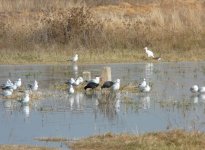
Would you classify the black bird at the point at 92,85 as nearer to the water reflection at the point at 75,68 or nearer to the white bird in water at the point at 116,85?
the white bird in water at the point at 116,85

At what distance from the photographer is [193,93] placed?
64.4ft

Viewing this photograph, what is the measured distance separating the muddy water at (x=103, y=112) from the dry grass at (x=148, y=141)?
2.05 ft

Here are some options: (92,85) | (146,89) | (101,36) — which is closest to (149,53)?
(101,36)

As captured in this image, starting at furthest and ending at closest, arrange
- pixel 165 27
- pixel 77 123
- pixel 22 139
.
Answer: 1. pixel 165 27
2. pixel 77 123
3. pixel 22 139

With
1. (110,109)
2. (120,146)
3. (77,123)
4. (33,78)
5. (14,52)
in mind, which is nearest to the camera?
(120,146)

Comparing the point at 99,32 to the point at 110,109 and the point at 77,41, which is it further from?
the point at 110,109

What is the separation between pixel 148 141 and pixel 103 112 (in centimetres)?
424

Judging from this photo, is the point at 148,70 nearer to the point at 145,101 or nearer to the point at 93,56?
the point at 93,56

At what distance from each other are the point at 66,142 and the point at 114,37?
1976 cm

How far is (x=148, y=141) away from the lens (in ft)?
40.5

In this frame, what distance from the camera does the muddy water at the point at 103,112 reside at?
46.7ft

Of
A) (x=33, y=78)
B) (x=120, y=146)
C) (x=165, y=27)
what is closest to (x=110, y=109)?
(x=120, y=146)

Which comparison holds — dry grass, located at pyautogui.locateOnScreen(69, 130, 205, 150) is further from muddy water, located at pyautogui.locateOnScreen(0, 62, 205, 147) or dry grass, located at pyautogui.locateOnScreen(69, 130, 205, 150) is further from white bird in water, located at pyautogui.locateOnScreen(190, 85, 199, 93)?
white bird in water, located at pyautogui.locateOnScreen(190, 85, 199, 93)

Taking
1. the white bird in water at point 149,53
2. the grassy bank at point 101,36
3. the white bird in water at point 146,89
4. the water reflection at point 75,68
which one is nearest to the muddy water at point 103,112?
the white bird in water at point 146,89
